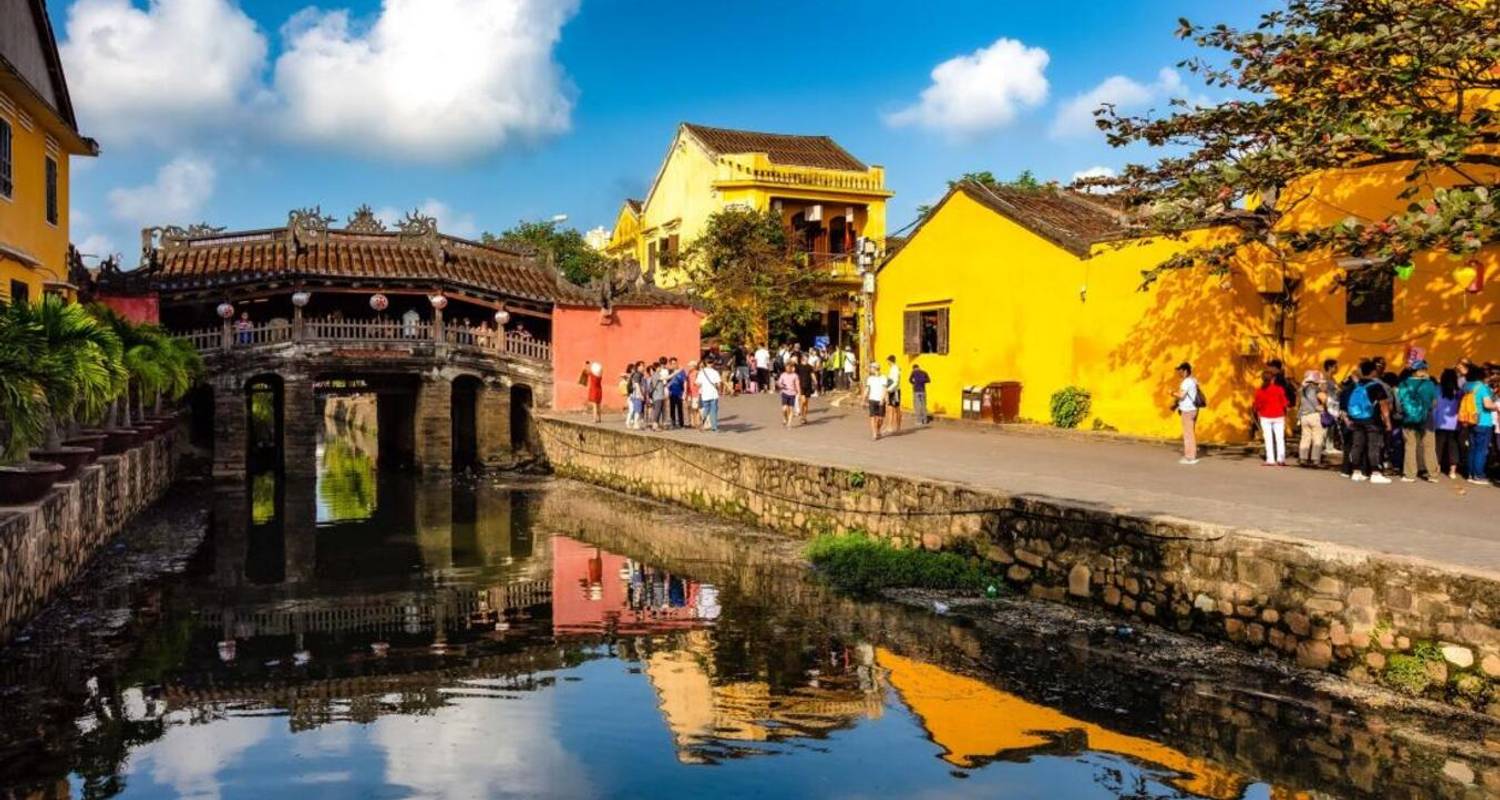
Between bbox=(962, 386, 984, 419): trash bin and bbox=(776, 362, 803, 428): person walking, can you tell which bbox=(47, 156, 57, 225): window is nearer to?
bbox=(776, 362, 803, 428): person walking

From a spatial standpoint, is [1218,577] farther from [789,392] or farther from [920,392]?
[789,392]

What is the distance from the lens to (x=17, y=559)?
31.3 feet

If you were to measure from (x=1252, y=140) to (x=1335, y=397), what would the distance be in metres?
3.32

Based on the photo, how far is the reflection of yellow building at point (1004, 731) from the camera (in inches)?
271

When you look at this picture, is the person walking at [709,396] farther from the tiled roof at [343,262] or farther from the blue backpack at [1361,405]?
the blue backpack at [1361,405]

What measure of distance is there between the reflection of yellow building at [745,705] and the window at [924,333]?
14059mm

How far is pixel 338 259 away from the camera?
27.6 m

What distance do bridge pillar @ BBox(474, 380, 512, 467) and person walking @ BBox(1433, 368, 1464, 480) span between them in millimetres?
19813

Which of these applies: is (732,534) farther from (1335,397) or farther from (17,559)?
(17,559)

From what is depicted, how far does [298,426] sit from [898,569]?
1837 centimetres

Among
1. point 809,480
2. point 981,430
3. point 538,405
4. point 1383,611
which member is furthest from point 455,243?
point 1383,611

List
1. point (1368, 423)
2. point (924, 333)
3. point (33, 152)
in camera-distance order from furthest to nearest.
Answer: point (924, 333)
point (33, 152)
point (1368, 423)

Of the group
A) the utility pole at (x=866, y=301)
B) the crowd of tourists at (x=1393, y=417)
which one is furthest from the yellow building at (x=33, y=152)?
the crowd of tourists at (x=1393, y=417)

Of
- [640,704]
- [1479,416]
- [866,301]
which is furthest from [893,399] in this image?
[640,704]
